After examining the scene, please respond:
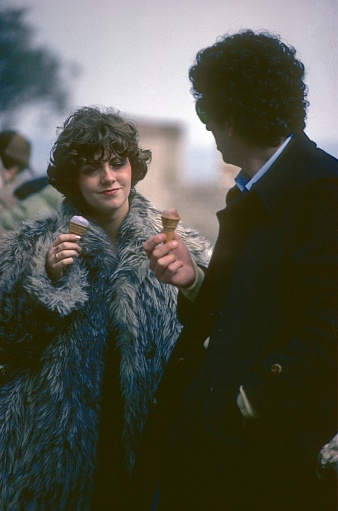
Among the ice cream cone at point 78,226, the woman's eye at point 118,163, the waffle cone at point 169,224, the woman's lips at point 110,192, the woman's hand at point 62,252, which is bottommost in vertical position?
the woman's hand at point 62,252

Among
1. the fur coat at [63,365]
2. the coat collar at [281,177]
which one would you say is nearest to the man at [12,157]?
the fur coat at [63,365]

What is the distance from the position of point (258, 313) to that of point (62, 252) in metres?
0.74

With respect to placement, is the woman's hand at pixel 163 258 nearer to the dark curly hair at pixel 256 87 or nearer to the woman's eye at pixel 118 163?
the dark curly hair at pixel 256 87

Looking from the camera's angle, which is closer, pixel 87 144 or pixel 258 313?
pixel 258 313

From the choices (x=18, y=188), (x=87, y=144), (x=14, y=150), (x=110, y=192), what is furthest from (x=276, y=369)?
(x=14, y=150)

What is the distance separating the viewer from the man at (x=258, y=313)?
145cm

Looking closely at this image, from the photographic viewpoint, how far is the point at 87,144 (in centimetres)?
213

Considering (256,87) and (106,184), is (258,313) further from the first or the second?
(106,184)

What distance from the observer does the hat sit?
4.38m

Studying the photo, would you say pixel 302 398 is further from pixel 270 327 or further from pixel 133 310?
pixel 133 310

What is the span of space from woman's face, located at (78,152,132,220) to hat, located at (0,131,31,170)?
238 centimetres

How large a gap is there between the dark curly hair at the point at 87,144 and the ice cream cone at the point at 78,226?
→ 229mm

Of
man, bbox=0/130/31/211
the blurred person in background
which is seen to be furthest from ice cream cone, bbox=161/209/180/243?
man, bbox=0/130/31/211

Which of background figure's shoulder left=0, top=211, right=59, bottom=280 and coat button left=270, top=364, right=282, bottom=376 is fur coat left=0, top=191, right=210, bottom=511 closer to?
background figure's shoulder left=0, top=211, right=59, bottom=280
